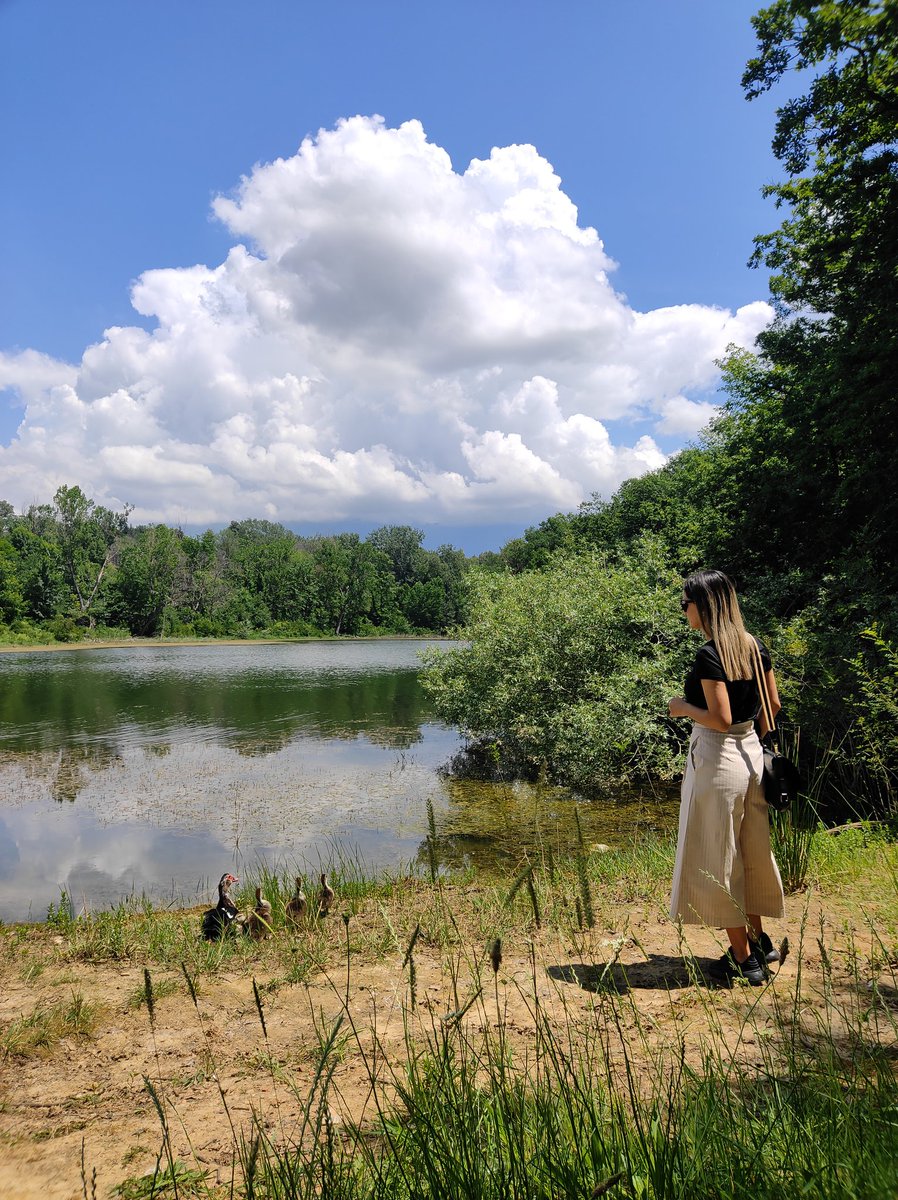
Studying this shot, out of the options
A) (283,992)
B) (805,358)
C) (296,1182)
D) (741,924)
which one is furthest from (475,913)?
(805,358)

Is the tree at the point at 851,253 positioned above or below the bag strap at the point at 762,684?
above

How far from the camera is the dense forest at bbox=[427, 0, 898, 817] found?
9.66 m

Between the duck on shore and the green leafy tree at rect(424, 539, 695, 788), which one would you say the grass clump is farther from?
the green leafy tree at rect(424, 539, 695, 788)

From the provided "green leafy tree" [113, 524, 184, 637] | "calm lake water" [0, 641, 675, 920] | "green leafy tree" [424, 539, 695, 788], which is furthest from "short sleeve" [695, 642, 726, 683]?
"green leafy tree" [113, 524, 184, 637]

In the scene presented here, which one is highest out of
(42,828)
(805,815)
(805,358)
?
(805,358)

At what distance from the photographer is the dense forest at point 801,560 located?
9.66 meters

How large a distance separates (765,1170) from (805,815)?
5.90m

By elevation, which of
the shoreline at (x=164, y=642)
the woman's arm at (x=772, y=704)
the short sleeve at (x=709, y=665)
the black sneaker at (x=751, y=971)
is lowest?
the shoreline at (x=164, y=642)

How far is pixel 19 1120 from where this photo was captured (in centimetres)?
325

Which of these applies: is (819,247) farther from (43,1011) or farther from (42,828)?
(42,828)

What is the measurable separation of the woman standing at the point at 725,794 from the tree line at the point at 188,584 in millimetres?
66873

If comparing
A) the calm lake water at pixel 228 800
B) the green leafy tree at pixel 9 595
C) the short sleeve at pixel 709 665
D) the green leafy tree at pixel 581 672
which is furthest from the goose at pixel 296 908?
the green leafy tree at pixel 9 595

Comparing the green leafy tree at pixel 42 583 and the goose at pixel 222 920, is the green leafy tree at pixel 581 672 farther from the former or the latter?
the green leafy tree at pixel 42 583

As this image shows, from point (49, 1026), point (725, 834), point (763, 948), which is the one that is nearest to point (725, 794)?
point (725, 834)
